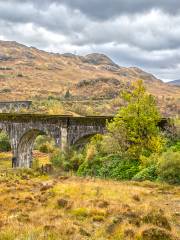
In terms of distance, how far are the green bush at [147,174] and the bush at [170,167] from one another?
4.17 ft

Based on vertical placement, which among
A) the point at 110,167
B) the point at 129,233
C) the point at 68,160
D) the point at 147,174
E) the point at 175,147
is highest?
the point at 175,147

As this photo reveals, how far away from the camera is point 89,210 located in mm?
16484

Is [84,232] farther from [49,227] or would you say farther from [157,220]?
[157,220]

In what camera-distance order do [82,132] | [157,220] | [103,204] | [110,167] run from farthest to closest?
[82,132]
[110,167]
[103,204]
[157,220]

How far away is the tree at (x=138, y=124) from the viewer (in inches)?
1129

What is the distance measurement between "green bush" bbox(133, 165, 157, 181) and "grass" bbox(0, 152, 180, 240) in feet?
5.86

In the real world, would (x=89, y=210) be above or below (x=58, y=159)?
above

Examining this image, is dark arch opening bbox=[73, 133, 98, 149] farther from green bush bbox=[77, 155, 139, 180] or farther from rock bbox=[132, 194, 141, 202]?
rock bbox=[132, 194, 141, 202]

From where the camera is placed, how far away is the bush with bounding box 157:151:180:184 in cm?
2359

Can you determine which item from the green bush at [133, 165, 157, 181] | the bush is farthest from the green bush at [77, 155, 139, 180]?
the bush

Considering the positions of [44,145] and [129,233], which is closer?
[129,233]

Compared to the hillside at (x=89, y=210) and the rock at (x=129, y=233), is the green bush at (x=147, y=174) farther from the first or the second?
the rock at (x=129, y=233)

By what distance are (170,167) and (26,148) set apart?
2096cm

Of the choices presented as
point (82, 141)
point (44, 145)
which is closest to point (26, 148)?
point (82, 141)
